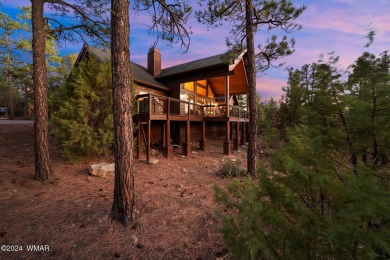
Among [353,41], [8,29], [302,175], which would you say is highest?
[8,29]

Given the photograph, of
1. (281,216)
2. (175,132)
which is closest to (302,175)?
(281,216)

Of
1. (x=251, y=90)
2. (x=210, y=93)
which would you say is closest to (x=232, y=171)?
(x=251, y=90)

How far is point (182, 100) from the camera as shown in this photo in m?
13.4

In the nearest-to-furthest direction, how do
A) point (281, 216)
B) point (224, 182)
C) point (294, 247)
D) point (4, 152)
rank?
point (294, 247) → point (281, 216) → point (224, 182) → point (4, 152)

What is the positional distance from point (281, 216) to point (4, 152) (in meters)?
12.1

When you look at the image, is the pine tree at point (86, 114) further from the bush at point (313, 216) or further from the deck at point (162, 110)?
the bush at point (313, 216)

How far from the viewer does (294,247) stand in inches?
67.1

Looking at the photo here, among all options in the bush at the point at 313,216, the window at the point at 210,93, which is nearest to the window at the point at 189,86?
the window at the point at 210,93

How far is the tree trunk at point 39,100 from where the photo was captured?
6020 mm

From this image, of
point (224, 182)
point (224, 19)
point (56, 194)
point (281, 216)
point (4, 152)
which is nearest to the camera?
point (281, 216)

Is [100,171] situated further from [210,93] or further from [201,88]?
[210,93]

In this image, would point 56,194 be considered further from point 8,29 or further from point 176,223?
point 8,29

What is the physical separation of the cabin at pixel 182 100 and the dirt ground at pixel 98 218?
4178mm

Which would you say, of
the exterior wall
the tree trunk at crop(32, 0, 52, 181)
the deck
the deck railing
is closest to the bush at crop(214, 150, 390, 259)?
the tree trunk at crop(32, 0, 52, 181)
